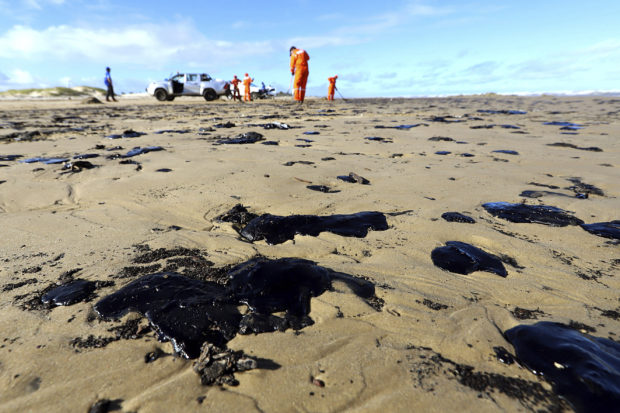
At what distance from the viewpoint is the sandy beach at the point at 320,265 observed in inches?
47.9

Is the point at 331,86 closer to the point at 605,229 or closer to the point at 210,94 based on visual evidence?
the point at 210,94

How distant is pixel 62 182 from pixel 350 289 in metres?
3.44

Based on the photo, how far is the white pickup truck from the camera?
2050cm

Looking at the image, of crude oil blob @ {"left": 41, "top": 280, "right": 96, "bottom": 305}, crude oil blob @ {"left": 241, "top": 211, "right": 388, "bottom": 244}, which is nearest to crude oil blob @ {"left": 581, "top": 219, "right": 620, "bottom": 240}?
crude oil blob @ {"left": 241, "top": 211, "right": 388, "bottom": 244}

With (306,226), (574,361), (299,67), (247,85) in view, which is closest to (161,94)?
(247,85)

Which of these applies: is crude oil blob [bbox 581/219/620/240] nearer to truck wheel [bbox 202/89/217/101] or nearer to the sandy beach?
the sandy beach

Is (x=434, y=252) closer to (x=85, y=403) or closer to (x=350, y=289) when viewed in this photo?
(x=350, y=289)

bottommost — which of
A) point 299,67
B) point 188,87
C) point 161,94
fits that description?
point 161,94

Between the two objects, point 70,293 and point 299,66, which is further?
point 299,66

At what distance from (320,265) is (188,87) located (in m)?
21.8

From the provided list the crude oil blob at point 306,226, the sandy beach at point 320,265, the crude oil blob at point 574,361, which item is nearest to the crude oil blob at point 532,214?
the sandy beach at point 320,265

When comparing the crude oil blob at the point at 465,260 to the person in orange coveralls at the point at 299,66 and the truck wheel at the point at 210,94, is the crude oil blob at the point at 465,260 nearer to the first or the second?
the person in orange coveralls at the point at 299,66

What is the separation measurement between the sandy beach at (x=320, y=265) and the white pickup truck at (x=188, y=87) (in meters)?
17.8

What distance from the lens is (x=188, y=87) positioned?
20969 millimetres
